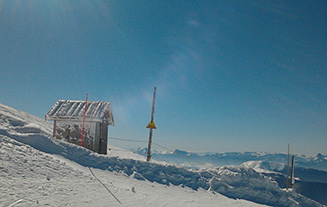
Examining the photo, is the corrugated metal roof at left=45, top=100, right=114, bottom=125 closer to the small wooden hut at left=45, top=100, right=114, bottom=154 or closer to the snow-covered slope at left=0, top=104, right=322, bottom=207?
the small wooden hut at left=45, top=100, right=114, bottom=154

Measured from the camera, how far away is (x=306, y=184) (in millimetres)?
129500

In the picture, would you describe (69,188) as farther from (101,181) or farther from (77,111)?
(77,111)

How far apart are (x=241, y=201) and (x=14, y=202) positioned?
850 centimetres

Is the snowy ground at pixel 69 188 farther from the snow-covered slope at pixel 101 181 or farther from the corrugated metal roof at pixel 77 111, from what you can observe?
the corrugated metal roof at pixel 77 111

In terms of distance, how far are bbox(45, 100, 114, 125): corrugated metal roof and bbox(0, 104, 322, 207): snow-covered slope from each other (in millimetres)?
4999

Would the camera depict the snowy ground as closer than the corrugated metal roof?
Yes

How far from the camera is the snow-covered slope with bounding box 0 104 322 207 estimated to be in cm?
592

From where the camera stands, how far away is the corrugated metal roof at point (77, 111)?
1616 centimetres

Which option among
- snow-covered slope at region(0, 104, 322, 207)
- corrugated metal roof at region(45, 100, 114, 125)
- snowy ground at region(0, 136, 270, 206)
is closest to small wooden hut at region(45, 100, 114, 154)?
corrugated metal roof at region(45, 100, 114, 125)

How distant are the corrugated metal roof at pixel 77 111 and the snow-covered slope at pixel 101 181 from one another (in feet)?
16.4

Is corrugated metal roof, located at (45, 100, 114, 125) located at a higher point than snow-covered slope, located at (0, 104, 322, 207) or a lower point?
higher

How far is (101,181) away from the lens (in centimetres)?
783

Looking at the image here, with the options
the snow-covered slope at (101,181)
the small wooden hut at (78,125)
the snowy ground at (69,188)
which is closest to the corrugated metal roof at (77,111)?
the small wooden hut at (78,125)

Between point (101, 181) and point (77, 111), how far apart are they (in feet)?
33.4
